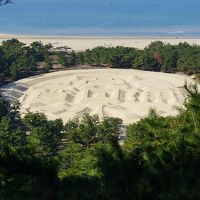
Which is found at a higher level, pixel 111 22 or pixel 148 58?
pixel 111 22

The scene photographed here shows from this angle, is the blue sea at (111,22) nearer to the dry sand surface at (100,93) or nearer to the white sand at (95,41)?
the white sand at (95,41)

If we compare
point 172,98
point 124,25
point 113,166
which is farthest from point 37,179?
point 124,25

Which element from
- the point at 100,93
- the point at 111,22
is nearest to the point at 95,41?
the point at 111,22

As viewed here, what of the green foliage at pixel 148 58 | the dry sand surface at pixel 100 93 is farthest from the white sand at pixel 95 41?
the dry sand surface at pixel 100 93

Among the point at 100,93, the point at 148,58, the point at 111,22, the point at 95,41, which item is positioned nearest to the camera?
the point at 100,93

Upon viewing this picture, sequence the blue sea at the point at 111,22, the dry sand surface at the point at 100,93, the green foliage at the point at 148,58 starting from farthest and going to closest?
the blue sea at the point at 111,22, the green foliage at the point at 148,58, the dry sand surface at the point at 100,93

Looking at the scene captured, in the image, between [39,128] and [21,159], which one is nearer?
[21,159]

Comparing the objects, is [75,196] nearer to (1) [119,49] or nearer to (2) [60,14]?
(1) [119,49]

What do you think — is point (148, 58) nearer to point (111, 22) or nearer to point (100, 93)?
point (100, 93)
